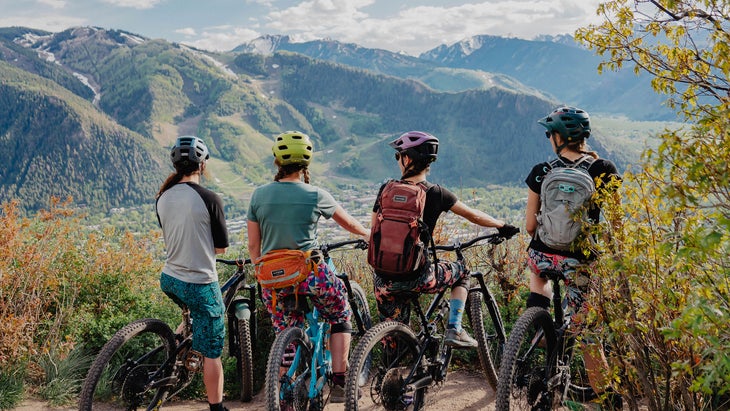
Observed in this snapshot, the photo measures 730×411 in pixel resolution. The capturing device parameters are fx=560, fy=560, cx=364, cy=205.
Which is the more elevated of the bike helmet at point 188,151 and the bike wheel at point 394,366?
the bike helmet at point 188,151

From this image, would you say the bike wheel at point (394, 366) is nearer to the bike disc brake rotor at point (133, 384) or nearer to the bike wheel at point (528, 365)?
the bike wheel at point (528, 365)

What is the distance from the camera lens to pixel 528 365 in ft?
14.3

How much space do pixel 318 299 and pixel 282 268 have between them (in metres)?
0.44

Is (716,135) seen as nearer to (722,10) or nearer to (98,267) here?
(722,10)

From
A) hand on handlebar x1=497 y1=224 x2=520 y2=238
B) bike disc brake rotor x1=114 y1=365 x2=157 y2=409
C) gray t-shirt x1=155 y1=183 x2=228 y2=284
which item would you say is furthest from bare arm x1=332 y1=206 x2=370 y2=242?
bike disc brake rotor x1=114 y1=365 x2=157 y2=409

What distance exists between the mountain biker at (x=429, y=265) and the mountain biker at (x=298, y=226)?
0.38m

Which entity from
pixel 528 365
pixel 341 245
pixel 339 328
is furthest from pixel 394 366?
pixel 341 245

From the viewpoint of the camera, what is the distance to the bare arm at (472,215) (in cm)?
445

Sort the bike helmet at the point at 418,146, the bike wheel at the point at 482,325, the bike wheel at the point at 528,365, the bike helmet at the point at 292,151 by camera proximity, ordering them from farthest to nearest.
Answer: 1. the bike wheel at the point at 482,325
2. the bike helmet at the point at 418,146
3. the bike helmet at the point at 292,151
4. the bike wheel at the point at 528,365

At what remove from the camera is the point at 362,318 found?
5.45 metres

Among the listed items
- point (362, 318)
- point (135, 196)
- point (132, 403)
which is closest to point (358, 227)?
point (362, 318)

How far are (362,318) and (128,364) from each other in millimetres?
2114

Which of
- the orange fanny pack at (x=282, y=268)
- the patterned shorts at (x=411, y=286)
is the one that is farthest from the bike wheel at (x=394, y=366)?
the orange fanny pack at (x=282, y=268)

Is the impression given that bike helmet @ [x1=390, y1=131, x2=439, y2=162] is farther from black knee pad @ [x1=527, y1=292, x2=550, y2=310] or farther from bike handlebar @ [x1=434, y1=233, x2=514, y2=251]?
black knee pad @ [x1=527, y1=292, x2=550, y2=310]
